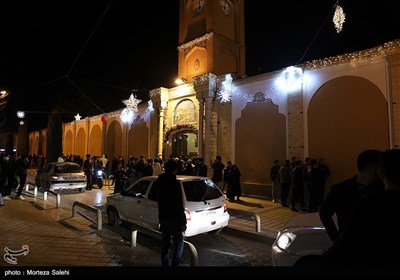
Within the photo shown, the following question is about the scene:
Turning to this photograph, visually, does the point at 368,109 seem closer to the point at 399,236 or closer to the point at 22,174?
the point at 399,236

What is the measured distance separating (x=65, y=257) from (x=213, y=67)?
1353cm

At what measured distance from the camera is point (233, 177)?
11484 mm

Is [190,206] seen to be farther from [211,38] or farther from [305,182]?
[211,38]

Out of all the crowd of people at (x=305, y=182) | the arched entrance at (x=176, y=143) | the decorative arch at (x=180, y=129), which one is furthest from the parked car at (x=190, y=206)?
the arched entrance at (x=176, y=143)

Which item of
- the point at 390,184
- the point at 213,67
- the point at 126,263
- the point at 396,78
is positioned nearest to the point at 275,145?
the point at 396,78

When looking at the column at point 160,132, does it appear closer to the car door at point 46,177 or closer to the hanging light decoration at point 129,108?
the hanging light decoration at point 129,108

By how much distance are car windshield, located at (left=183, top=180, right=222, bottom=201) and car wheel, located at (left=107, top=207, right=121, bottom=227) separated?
2.72 meters

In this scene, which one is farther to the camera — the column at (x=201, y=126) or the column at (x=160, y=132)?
the column at (x=160, y=132)

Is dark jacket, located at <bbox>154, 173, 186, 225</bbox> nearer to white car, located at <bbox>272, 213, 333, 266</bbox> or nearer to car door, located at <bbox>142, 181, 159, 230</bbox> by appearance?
white car, located at <bbox>272, 213, 333, 266</bbox>

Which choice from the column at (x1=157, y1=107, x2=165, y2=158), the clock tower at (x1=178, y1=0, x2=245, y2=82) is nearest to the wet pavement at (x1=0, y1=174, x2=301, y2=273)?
the column at (x1=157, y1=107, x2=165, y2=158)

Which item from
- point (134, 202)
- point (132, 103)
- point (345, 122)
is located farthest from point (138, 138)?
point (345, 122)

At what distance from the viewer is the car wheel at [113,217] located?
25.5 ft

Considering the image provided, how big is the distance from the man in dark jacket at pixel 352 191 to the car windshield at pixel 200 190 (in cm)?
360

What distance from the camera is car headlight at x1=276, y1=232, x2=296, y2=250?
373cm
